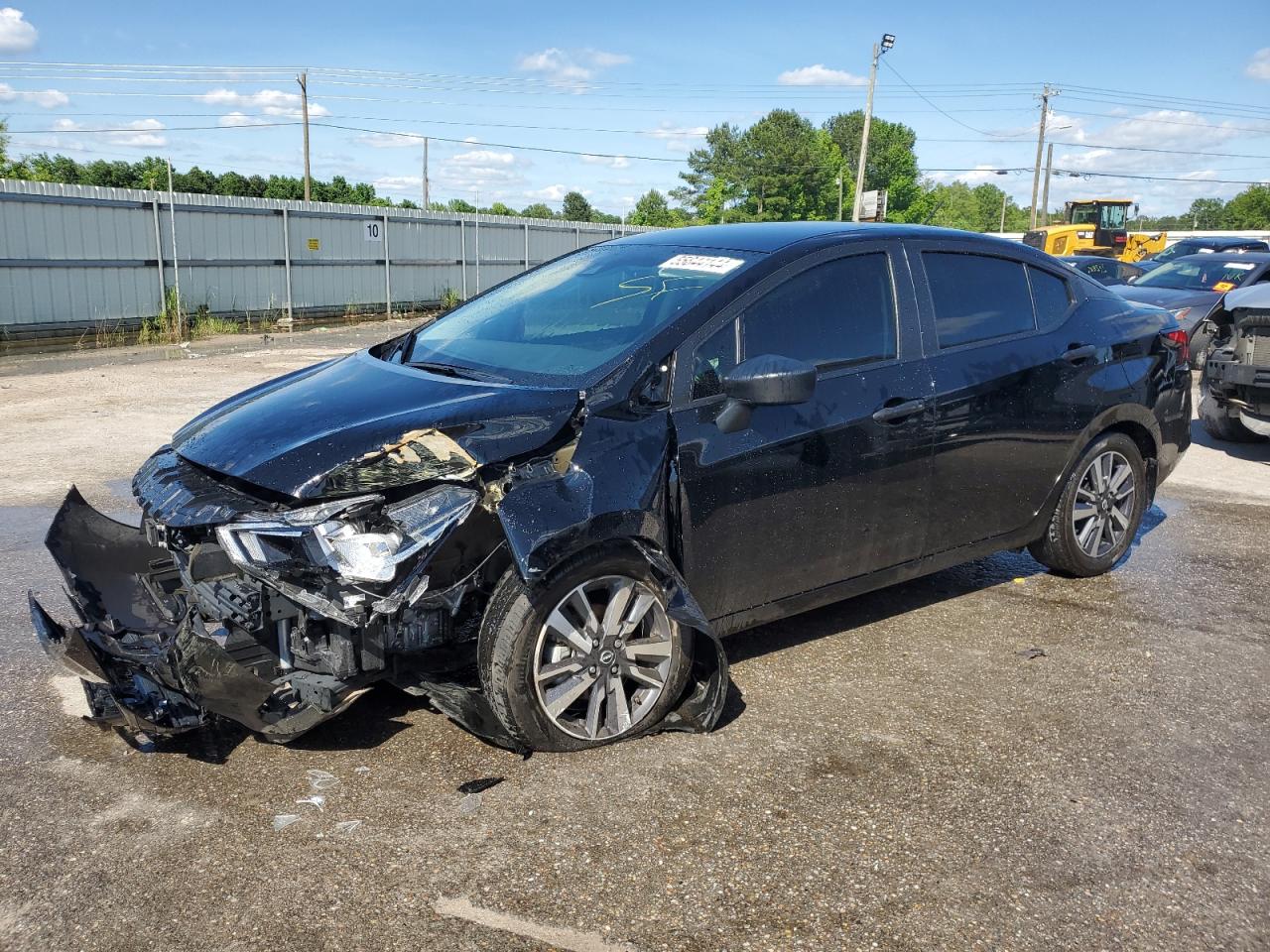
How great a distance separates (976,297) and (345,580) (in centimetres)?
316

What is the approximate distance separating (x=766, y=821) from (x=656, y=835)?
0.35 metres

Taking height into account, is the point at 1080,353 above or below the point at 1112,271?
below

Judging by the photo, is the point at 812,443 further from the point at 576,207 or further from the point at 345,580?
the point at 576,207

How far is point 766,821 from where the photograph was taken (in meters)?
3.21

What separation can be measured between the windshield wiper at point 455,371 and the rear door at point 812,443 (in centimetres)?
70

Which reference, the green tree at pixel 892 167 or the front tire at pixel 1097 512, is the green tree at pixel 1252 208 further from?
the front tire at pixel 1097 512

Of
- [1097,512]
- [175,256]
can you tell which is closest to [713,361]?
[1097,512]

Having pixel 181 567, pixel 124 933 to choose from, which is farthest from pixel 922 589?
pixel 124 933

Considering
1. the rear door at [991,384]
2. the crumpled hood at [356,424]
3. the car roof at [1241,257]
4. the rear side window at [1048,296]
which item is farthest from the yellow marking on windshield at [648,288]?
the car roof at [1241,257]

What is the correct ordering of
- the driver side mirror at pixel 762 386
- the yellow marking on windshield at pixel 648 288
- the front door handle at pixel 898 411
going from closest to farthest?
1. the driver side mirror at pixel 762 386
2. the yellow marking on windshield at pixel 648 288
3. the front door handle at pixel 898 411

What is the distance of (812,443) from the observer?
13.2 feet

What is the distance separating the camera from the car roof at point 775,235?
433 cm

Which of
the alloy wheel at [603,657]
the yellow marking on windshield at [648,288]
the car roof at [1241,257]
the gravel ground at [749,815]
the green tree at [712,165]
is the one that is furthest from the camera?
the green tree at [712,165]

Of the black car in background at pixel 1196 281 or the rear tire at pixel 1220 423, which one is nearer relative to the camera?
the rear tire at pixel 1220 423
